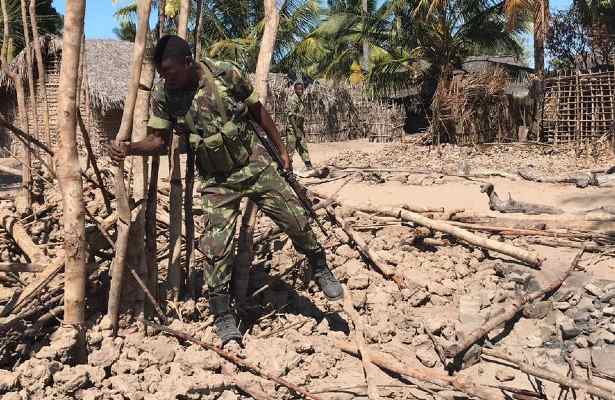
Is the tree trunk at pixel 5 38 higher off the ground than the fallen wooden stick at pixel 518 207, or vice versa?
the tree trunk at pixel 5 38

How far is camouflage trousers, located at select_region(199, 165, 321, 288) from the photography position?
9.93 ft

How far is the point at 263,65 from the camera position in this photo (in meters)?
3.54

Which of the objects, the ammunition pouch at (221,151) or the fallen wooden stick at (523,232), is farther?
the fallen wooden stick at (523,232)

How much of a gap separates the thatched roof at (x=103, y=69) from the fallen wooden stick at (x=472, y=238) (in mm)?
10859

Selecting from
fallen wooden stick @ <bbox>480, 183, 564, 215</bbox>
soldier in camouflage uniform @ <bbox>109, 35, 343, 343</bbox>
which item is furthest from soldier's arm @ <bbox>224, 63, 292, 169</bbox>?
fallen wooden stick @ <bbox>480, 183, 564, 215</bbox>

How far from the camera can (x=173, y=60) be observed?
2.68 m

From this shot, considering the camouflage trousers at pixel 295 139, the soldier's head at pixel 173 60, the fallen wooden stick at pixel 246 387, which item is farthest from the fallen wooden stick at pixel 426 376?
the camouflage trousers at pixel 295 139

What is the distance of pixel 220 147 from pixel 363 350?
4.28ft

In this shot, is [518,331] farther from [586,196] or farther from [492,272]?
[586,196]

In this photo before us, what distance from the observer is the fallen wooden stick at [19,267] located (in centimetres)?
304

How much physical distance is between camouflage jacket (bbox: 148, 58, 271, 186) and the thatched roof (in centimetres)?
1157

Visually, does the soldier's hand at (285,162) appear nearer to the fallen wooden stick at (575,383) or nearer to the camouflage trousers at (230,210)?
the camouflage trousers at (230,210)

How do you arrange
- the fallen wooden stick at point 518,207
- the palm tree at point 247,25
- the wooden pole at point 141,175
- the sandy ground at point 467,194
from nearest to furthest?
the wooden pole at point 141,175 < the fallen wooden stick at point 518,207 < the sandy ground at point 467,194 < the palm tree at point 247,25

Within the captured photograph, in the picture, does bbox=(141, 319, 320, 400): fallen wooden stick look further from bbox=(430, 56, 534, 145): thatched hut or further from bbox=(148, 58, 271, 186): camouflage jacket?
bbox=(430, 56, 534, 145): thatched hut
